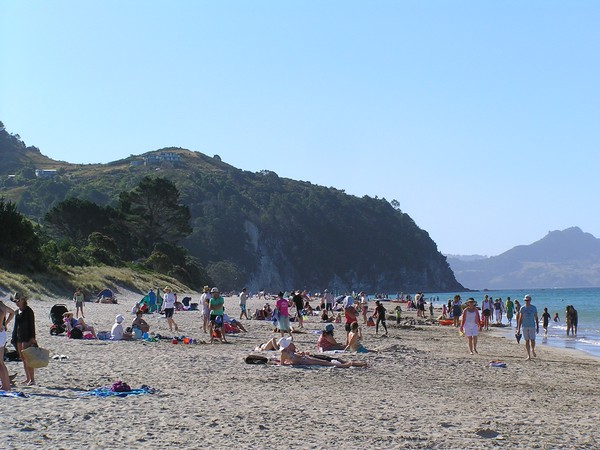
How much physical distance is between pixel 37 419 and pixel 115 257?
4702cm

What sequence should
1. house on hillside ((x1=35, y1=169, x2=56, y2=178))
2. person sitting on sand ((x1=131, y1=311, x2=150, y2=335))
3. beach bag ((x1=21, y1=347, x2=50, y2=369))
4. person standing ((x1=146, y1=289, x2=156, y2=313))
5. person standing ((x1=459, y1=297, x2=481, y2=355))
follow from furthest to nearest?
house on hillside ((x1=35, y1=169, x2=56, y2=178))
person standing ((x1=146, y1=289, x2=156, y2=313))
person sitting on sand ((x1=131, y1=311, x2=150, y2=335))
person standing ((x1=459, y1=297, x2=481, y2=355))
beach bag ((x1=21, y1=347, x2=50, y2=369))

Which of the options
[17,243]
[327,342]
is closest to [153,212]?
[17,243]

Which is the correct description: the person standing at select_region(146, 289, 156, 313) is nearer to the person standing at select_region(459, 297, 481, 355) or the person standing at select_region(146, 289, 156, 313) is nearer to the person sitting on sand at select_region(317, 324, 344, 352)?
the person sitting on sand at select_region(317, 324, 344, 352)

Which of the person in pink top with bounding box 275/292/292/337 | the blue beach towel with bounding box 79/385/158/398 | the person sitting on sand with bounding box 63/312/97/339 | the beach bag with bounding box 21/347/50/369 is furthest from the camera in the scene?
the person in pink top with bounding box 275/292/292/337

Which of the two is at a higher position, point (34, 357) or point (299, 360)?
point (34, 357)

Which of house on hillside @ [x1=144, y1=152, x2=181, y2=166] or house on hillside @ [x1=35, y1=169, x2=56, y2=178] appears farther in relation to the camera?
house on hillside @ [x1=144, y1=152, x2=181, y2=166]

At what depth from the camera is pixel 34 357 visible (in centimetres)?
1002

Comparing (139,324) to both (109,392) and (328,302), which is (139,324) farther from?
(328,302)

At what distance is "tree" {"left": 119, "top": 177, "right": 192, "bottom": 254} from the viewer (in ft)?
230

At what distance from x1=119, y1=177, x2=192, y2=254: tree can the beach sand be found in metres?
54.5

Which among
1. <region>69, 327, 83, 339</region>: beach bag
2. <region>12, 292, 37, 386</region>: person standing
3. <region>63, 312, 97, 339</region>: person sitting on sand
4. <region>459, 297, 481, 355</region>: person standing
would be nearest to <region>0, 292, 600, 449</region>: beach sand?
<region>12, 292, 37, 386</region>: person standing

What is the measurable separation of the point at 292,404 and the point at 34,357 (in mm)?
3335

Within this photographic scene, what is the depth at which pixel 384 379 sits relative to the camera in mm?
12383

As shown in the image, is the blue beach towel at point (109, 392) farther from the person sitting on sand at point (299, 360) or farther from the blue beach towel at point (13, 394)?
the person sitting on sand at point (299, 360)
